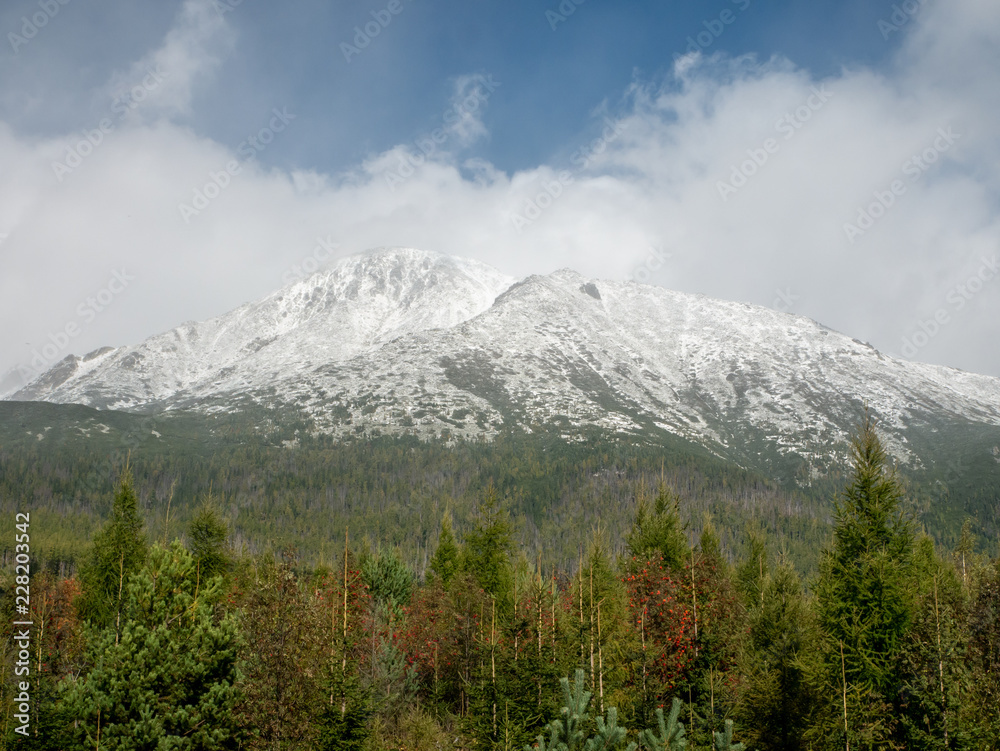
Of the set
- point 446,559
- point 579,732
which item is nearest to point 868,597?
point 579,732

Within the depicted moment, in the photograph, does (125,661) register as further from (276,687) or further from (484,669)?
(484,669)

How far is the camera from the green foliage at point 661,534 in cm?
4447

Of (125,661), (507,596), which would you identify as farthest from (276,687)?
(507,596)

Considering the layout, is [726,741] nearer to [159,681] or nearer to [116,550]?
[159,681]

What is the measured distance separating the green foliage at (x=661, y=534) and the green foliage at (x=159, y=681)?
82.8ft

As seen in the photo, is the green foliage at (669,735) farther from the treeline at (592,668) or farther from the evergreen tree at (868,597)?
the evergreen tree at (868,597)

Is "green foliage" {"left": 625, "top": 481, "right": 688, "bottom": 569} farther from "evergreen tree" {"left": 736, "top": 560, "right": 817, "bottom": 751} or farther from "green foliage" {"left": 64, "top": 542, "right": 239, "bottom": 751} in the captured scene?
"green foliage" {"left": 64, "top": 542, "right": 239, "bottom": 751}

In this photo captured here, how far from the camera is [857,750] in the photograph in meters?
24.1

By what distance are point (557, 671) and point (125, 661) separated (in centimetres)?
1825

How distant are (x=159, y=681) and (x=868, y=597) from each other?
29.2m

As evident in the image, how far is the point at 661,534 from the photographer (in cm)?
4600

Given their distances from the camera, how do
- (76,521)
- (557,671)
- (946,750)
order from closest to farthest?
(946,750)
(557,671)
(76,521)

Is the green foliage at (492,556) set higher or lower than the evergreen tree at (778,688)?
higher

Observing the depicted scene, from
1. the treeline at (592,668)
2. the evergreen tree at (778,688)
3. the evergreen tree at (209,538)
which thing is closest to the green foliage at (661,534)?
the treeline at (592,668)
